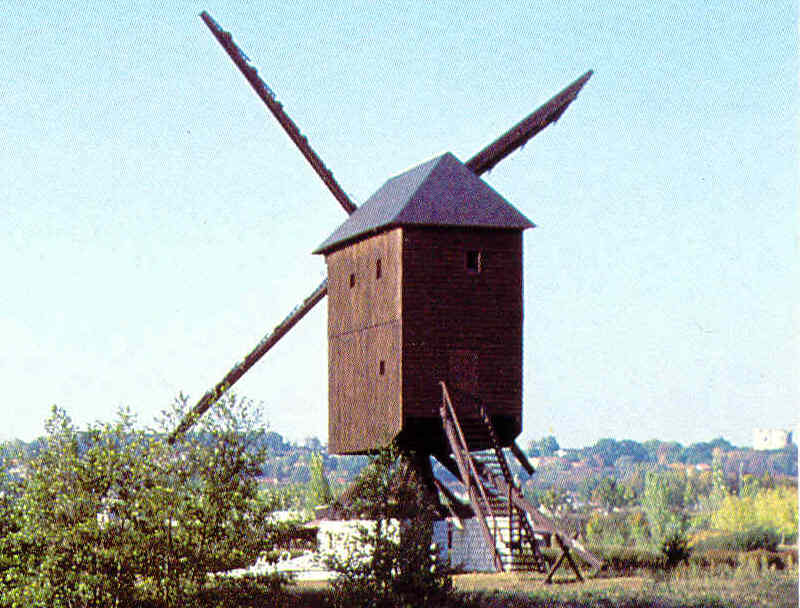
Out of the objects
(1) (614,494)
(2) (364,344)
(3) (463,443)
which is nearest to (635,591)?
(3) (463,443)

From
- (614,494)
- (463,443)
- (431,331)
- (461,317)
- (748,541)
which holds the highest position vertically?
(461,317)

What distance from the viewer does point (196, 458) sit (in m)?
A: 25.2

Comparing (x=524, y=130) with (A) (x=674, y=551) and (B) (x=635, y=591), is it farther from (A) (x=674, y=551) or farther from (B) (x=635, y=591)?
(B) (x=635, y=591)

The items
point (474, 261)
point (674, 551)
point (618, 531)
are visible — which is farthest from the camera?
point (618, 531)

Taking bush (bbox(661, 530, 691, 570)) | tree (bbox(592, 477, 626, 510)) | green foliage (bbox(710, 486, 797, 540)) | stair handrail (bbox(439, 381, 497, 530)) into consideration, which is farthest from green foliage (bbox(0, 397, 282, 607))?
tree (bbox(592, 477, 626, 510))

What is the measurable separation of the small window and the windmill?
0.11ft

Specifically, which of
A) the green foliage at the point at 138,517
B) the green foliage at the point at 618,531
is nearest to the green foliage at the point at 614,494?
the green foliage at the point at 618,531

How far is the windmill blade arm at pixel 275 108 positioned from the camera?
124 ft

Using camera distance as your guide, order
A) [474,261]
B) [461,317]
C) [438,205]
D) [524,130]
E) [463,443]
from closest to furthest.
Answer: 1. [463,443]
2. [461,317]
3. [474,261]
4. [438,205]
5. [524,130]

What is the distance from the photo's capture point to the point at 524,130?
124 ft

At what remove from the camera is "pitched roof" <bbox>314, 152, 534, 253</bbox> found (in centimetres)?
3137

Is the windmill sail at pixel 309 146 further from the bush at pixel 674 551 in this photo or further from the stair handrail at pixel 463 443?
the bush at pixel 674 551

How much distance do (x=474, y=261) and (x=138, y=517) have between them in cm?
983

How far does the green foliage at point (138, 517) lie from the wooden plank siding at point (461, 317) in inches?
247
